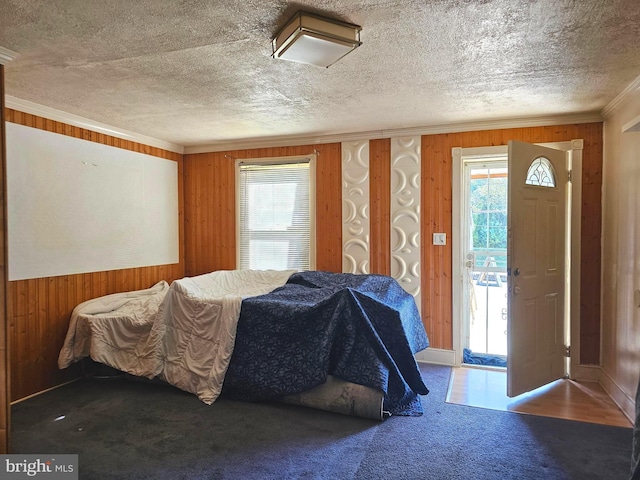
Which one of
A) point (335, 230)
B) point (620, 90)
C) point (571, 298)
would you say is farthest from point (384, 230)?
point (620, 90)

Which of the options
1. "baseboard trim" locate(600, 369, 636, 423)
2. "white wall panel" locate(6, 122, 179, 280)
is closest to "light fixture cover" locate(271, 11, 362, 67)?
"white wall panel" locate(6, 122, 179, 280)

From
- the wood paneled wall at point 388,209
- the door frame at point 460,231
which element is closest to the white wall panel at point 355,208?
the wood paneled wall at point 388,209

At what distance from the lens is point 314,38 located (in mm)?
1969

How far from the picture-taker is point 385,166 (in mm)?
4348

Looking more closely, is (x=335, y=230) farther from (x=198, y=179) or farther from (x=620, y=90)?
(x=620, y=90)

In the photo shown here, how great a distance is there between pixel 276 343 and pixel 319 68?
206 cm

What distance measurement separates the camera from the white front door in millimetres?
3158

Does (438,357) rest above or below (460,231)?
below

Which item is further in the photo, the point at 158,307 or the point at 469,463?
the point at 158,307

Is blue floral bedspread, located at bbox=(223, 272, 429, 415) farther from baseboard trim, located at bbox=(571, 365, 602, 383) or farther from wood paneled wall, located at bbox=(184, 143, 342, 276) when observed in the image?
baseboard trim, located at bbox=(571, 365, 602, 383)

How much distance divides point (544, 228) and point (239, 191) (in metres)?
3.39

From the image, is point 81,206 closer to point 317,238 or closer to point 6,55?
point 6,55

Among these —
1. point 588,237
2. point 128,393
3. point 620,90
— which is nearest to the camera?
point 620,90

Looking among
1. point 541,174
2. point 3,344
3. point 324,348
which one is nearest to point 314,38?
point 324,348
